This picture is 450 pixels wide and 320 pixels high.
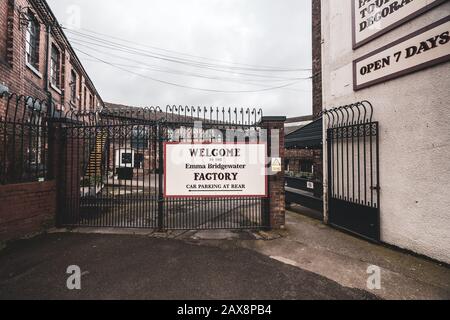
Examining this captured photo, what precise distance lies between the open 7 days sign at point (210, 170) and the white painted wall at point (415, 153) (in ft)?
9.22

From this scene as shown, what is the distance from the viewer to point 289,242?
187 inches

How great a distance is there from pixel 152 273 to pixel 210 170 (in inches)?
103

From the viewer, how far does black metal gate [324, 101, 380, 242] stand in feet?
15.8

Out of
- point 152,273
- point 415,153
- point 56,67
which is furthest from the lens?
point 56,67

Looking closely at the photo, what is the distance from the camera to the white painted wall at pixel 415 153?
374 cm

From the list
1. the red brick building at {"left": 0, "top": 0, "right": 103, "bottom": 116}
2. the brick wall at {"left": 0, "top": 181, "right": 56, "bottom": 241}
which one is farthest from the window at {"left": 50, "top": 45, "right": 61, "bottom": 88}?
the brick wall at {"left": 0, "top": 181, "right": 56, "bottom": 241}

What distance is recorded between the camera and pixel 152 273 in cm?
340

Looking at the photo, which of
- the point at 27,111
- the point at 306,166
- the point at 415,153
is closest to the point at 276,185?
the point at 415,153

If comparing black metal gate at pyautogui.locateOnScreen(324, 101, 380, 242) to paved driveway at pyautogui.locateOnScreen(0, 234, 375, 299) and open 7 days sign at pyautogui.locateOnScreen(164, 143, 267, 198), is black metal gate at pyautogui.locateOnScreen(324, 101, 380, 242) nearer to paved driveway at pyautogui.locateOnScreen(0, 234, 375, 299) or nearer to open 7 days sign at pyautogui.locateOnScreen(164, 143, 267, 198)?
open 7 days sign at pyautogui.locateOnScreen(164, 143, 267, 198)

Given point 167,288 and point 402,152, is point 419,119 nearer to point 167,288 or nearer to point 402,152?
point 402,152

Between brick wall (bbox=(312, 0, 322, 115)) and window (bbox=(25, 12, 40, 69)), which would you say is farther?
window (bbox=(25, 12, 40, 69))

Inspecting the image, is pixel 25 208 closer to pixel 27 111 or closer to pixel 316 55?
pixel 27 111

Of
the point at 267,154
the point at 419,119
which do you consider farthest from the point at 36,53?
the point at 419,119

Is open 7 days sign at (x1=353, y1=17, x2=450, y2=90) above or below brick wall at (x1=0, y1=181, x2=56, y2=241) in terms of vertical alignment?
above
